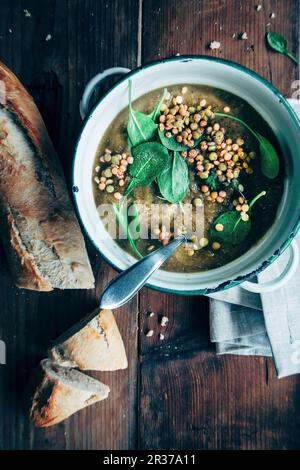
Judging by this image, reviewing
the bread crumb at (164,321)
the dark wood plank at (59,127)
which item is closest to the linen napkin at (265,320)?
the bread crumb at (164,321)

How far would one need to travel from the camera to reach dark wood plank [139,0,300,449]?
128 cm

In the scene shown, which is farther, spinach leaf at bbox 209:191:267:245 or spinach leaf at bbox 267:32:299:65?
spinach leaf at bbox 267:32:299:65

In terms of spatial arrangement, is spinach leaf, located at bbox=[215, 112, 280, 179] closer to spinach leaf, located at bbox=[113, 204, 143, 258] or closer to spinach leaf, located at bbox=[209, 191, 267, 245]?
spinach leaf, located at bbox=[209, 191, 267, 245]

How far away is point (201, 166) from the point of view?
3.69ft

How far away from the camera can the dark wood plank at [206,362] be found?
1.28 m

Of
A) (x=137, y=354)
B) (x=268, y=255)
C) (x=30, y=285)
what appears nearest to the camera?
(x=268, y=255)

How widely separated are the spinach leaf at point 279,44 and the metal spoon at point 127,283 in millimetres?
643

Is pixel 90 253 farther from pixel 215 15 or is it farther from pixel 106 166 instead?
pixel 215 15

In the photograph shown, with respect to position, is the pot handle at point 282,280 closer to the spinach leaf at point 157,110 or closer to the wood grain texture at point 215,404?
the wood grain texture at point 215,404

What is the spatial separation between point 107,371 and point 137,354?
3.5 inches

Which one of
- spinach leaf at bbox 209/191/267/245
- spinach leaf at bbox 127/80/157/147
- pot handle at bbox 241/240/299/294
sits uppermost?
spinach leaf at bbox 127/80/157/147

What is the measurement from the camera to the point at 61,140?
1258mm

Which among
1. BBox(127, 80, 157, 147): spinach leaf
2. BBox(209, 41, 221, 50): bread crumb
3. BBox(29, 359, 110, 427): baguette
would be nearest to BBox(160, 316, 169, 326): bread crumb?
BBox(29, 359, 110, 427): baguette

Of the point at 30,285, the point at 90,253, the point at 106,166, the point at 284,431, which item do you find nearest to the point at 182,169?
the point at 106,166
